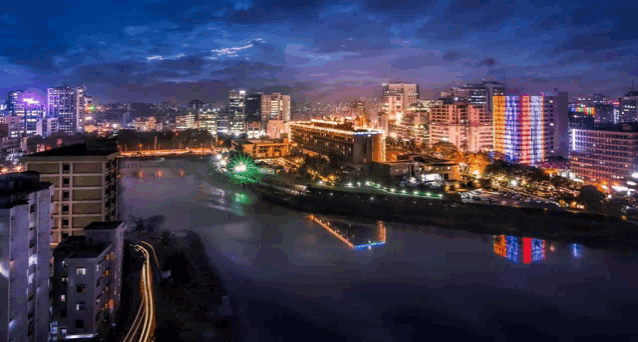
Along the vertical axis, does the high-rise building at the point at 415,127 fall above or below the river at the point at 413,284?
above

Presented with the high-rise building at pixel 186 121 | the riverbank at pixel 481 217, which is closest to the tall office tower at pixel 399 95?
the high-rise building at pixel 186 121

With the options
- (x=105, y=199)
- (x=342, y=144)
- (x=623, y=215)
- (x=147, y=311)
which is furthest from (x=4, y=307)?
(x=342, y=144)

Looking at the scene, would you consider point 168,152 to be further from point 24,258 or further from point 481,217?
point 24,258

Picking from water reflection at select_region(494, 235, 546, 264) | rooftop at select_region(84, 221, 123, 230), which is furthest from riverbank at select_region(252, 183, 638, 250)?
rooftop at select_region(84, 221, 123, 230)

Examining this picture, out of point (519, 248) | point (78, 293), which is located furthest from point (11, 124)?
point (519, 248)

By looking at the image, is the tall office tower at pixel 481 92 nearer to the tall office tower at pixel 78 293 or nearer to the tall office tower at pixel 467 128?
the tall office tower at pixel 467 128

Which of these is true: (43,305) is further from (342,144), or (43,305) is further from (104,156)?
(342,144)
